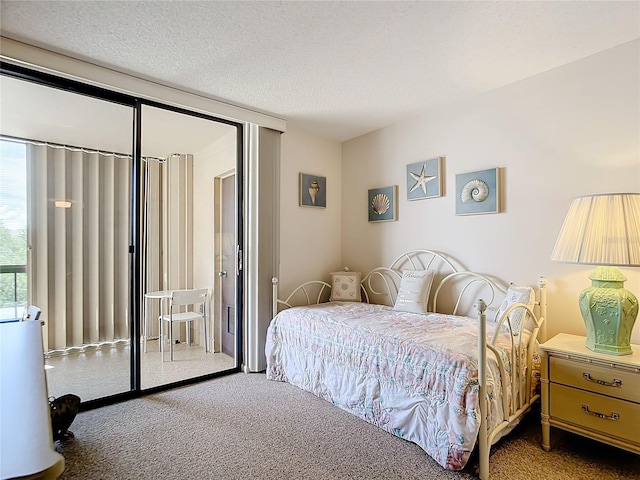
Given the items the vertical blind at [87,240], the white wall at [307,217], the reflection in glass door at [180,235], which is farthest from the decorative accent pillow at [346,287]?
the vertical blind at [87,240]

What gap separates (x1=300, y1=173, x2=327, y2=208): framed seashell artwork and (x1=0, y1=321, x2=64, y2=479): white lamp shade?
2.72 metres

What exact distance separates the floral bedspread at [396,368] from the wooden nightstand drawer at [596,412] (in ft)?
1.17

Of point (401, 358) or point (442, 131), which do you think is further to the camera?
point (442, 131)

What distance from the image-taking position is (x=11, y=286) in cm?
240

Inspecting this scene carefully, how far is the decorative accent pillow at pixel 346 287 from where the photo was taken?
11.9 ft

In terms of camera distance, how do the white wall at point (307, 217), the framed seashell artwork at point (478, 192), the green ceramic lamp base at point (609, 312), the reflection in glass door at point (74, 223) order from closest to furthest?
1. the green ceramic lamp base at point (609, 312)
2. the reflection in glass door at point (74, 223)
3. the framed seashell artwork at point (478, 192)
4. the white wall at point (307, 217)

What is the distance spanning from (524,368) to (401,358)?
80cm

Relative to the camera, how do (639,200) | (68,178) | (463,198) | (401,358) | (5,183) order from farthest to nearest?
(463,198) < (68,178) < (5,183) < (401,358) < (639,200)

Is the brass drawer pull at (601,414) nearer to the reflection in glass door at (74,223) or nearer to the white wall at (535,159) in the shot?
the white wall at (535,159)

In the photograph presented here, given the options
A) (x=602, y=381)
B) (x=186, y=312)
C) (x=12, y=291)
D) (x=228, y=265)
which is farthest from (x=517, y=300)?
(x=12, y=291)

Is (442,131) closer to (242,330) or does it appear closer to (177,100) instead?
(177,100)

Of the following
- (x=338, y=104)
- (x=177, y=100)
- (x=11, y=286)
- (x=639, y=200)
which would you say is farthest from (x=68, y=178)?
(x=639, y=200)

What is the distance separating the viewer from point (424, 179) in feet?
10.6

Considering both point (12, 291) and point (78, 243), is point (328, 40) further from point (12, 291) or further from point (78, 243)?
point (12, 291)
